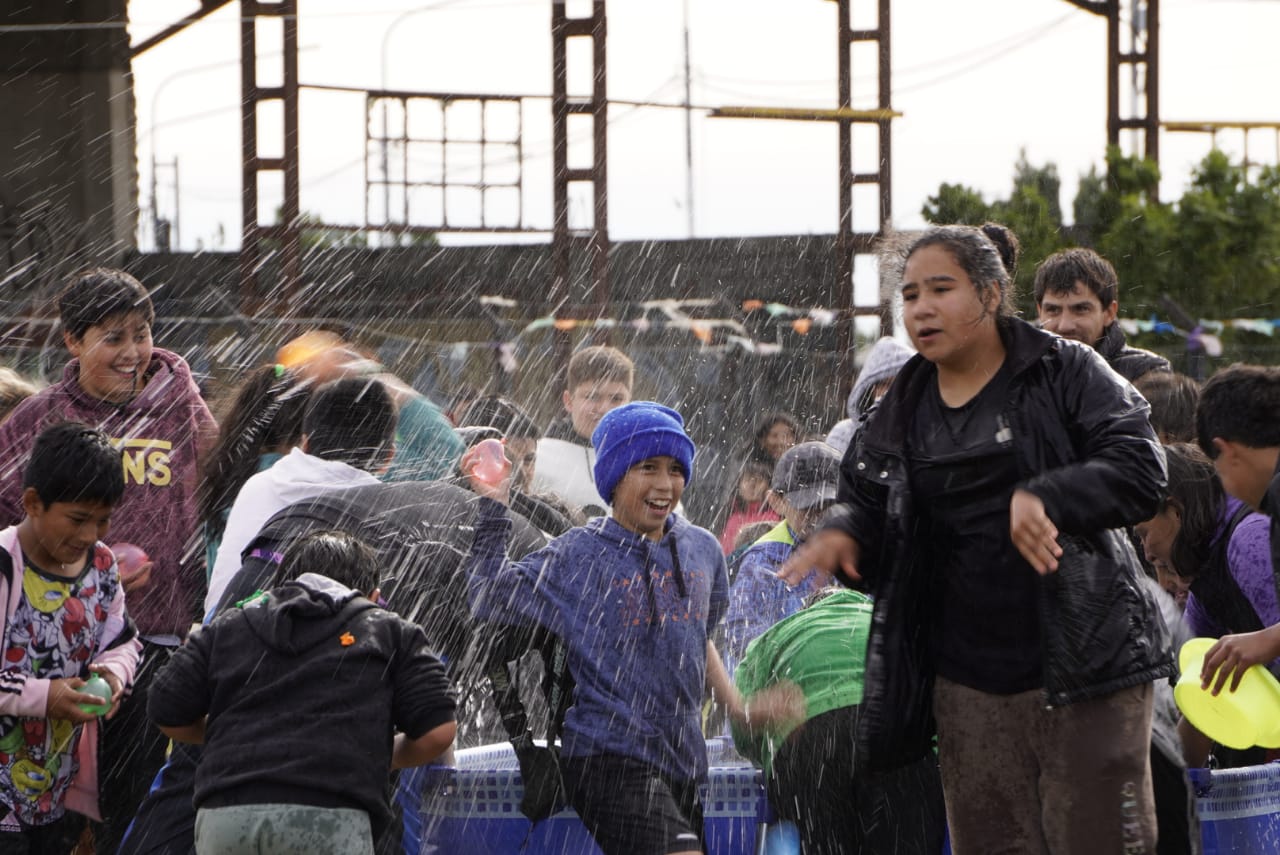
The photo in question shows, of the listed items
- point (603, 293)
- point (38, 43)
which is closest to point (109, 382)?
point (603, 293)

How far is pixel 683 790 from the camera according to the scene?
13.6ft

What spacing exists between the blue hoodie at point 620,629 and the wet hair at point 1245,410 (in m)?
1.63

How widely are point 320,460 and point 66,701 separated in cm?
102

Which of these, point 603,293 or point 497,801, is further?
point 603,293

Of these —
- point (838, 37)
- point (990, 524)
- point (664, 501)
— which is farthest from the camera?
point (838, 37)

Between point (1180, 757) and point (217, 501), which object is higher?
point (217, 501)

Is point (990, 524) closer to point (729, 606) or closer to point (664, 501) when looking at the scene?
point (664, 501)

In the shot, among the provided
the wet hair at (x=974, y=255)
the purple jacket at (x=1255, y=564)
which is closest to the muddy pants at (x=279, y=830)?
the wet hair at (x=974, y=255)

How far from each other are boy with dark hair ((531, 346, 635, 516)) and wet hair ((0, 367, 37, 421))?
83.7 inches

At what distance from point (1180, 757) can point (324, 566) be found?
2298 millimetres

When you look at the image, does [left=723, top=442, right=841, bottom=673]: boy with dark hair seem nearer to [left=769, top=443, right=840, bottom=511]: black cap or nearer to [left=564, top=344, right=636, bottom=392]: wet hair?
[left=769, top=443, right=840, bottom=511]: black cap

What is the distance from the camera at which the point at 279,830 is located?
366 centimetres

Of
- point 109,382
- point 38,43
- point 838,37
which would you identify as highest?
point 38,43

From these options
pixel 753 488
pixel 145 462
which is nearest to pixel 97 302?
pixel 145 462
